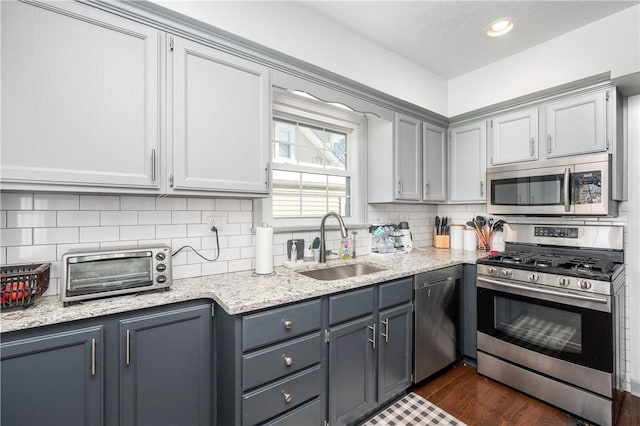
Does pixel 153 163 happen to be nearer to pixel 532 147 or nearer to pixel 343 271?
pixel 343 271

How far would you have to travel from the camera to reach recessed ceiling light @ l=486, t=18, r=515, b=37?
210 cm

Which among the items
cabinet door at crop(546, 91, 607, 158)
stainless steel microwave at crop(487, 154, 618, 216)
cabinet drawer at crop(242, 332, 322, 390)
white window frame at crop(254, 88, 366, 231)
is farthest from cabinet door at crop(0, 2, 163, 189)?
cabinet door at crop(546, 91, 607, 158)

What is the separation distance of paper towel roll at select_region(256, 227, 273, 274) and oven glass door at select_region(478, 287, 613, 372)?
66.8 inches

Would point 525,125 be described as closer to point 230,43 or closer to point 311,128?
point 311,128

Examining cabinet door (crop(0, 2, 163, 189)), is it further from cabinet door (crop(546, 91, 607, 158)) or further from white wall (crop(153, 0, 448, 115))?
cabinet door (crop(546, 91, 607, 158))

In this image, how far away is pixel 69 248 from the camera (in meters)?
1.45


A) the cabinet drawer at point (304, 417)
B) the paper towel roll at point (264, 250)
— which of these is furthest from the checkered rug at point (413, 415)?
the paper towel roll at point (264, 250)

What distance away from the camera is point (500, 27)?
2168 mm

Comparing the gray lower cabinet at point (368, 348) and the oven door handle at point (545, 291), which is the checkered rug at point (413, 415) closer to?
the gray lower cabinet at point (368, 348)

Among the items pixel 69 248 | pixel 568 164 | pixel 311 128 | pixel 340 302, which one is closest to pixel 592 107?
pixel 568 164

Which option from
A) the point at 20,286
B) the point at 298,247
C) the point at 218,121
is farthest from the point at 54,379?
the point at 298,247

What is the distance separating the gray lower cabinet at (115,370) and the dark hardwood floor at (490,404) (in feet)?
5.16

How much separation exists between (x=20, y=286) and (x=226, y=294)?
794 mm

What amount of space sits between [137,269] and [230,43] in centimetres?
132
